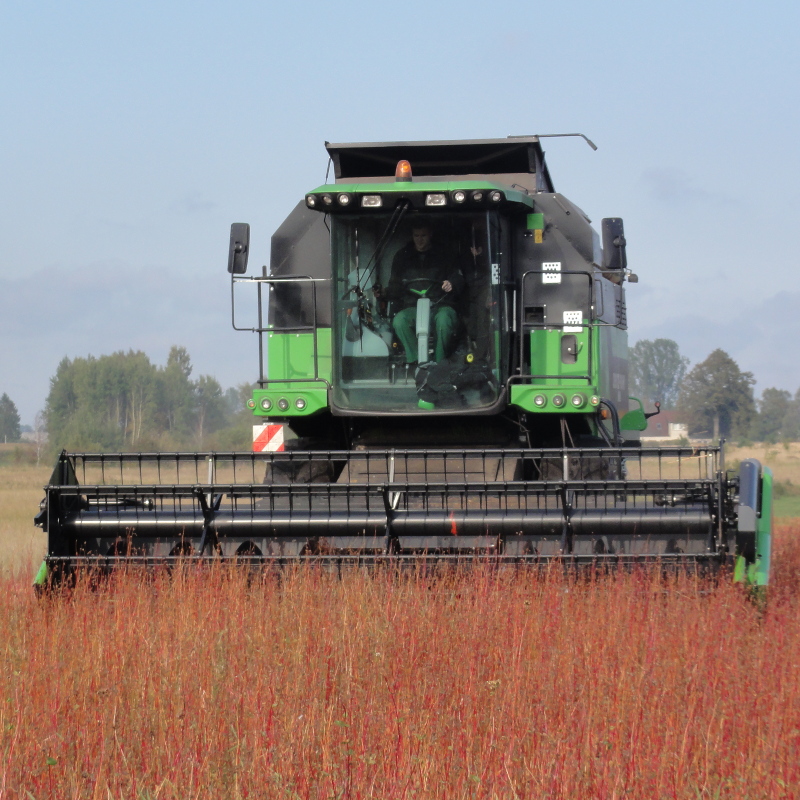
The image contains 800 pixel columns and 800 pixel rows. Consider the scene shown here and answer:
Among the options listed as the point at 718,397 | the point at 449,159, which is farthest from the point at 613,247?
the point at 718,397

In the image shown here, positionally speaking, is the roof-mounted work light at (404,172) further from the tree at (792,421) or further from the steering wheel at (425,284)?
the tree at (792,421)

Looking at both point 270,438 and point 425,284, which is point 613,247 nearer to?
point 425,284

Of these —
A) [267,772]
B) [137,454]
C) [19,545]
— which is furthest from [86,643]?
[19,545]

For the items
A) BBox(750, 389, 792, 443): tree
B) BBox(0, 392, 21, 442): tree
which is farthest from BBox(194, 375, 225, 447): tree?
BBox(750, 389, 792, 443): tree

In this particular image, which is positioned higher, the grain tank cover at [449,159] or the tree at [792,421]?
the grain tank cover at [449,159]

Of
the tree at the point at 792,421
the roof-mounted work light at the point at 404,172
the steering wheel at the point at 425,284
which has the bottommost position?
the tree at the point at 792,421

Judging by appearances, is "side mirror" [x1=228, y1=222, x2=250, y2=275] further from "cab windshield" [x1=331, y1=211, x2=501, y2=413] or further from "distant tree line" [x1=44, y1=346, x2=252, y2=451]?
"distant tree line" [x1=44, y1=346, x2=252, y2=451]

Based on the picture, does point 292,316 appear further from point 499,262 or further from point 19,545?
point 19,545

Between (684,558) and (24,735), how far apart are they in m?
3.73

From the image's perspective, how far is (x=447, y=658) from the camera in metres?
5.11

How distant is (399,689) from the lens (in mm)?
4531

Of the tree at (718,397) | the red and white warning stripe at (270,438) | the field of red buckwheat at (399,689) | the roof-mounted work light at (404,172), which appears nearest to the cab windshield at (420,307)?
the roof-mounted work light at (404,172)

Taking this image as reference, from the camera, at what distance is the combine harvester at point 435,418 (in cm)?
650

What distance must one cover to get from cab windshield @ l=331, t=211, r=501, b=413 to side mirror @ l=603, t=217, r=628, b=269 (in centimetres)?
76
